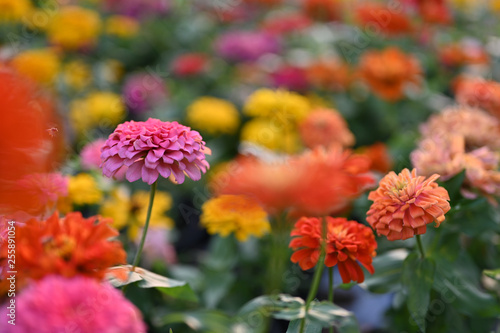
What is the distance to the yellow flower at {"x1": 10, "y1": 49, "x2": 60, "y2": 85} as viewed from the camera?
1.88 m

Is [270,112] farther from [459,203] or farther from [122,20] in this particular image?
[122,20]

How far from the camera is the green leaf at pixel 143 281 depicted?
0.72 meters

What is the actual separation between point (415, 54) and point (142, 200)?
5.64 feet

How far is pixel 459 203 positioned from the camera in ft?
3.09

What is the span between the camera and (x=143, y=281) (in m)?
0.76

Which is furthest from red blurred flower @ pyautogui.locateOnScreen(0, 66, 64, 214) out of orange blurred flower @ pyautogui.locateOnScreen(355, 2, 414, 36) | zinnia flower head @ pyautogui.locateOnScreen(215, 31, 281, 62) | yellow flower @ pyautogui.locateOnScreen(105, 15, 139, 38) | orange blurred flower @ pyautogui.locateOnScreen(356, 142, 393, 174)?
yellow flower @ pyautogui.locateOnScreen(105, 15, 139, 38)

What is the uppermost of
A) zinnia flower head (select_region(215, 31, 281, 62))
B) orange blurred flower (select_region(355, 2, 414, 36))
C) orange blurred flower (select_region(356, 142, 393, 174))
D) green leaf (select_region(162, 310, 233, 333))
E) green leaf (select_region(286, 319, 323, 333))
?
orange blurred flower (select_region(355, 2, 414, 36))

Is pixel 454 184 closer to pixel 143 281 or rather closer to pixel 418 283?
pixel 418 283

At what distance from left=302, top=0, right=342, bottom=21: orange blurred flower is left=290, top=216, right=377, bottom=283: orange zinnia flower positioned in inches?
91.7

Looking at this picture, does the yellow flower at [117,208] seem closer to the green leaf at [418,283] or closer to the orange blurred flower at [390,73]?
the green leaf at [418,283]

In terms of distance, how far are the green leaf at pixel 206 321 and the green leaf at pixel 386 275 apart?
0.29 metres

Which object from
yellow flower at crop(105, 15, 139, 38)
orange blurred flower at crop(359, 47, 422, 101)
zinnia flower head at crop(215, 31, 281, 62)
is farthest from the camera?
yellow flower at crop(105, 15, 139, 38)

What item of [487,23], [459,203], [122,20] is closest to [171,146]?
[459,203]

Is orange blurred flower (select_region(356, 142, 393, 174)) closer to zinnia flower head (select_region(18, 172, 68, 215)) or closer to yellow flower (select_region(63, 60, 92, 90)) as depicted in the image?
zinnia flower head (select_region(18, 172, 68, 215))
